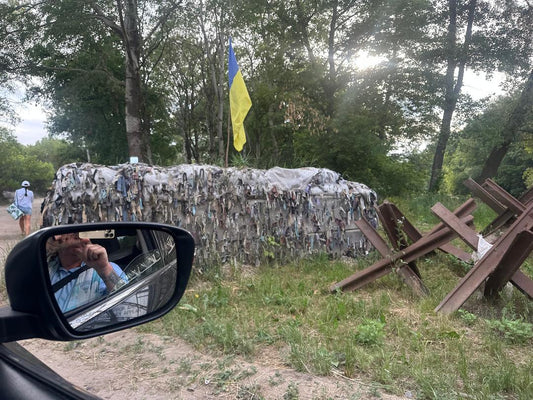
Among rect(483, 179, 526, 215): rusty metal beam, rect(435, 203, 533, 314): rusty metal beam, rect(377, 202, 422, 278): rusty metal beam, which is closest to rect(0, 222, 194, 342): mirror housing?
rect(435, 203, 533, 314): rusty metal beam

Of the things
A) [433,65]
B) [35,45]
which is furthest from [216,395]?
[433,65]

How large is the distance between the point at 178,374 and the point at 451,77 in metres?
19.1

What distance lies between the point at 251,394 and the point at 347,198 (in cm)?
466

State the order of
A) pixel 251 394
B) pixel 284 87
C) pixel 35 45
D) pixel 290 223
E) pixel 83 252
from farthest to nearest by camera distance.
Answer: pixel 284 87 < pixel 35 45 < pixel 290 223 < pixel 251 394 < pixel 83 252

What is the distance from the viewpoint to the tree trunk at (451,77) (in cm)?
1742

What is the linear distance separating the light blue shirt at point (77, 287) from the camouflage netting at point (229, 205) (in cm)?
434

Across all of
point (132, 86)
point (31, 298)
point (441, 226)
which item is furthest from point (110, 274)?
point (132, 86)

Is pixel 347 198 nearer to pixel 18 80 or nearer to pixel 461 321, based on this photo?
pixel 461 321

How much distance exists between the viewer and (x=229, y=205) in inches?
231

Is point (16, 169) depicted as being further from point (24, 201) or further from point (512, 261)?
point (512, 261)

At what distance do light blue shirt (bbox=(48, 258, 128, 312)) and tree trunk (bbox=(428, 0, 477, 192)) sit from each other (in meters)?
18.9

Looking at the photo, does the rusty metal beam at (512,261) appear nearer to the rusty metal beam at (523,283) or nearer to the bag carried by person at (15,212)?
the rusty metal beam at (523,283)

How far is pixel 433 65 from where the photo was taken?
17812 mm

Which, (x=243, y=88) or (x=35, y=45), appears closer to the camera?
(x=243, y=88)
